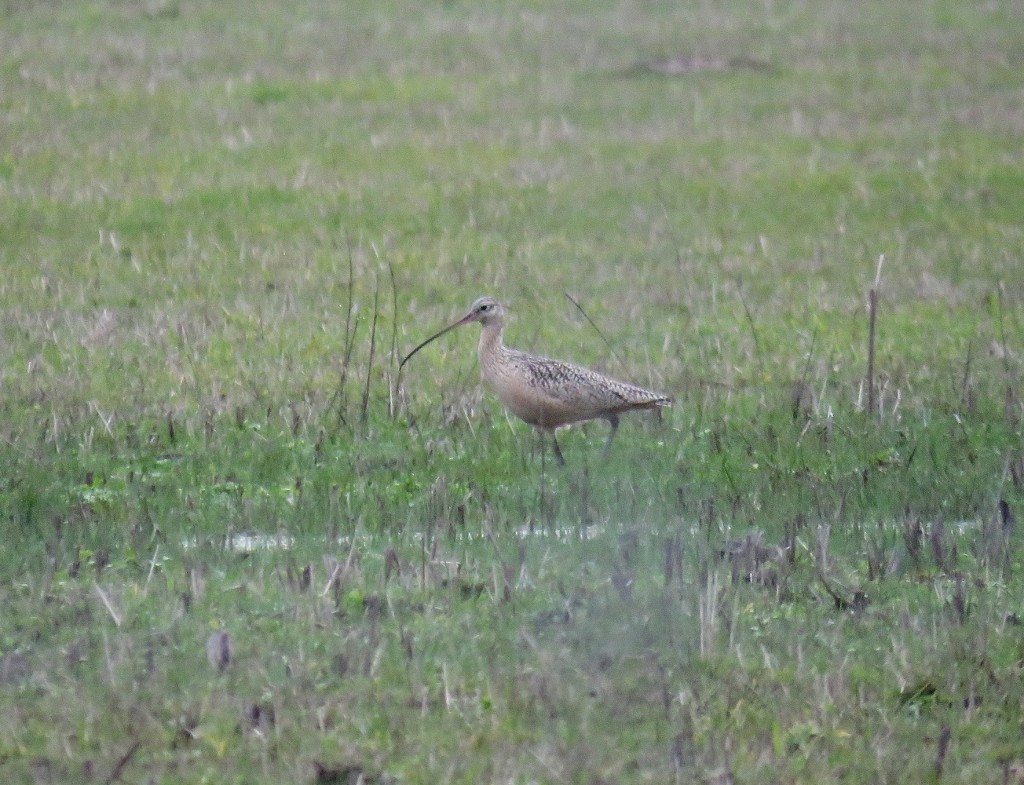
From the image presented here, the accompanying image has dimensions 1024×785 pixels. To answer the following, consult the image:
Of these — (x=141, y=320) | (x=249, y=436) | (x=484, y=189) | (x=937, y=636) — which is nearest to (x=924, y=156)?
(x=484, y=189)

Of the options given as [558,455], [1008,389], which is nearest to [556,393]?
[558,455]

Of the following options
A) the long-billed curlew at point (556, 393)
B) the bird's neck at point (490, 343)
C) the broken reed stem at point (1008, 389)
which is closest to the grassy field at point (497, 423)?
the broken reed stem at point (1008, 389)

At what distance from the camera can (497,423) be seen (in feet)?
29.4

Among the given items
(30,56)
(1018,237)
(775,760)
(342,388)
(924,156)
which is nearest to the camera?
(775,760)

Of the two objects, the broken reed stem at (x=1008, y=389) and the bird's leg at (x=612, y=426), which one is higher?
the broken reed stem at (x=1008, y=389)

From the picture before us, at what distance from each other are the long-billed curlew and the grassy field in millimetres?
191

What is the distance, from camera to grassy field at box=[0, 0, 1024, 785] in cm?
515

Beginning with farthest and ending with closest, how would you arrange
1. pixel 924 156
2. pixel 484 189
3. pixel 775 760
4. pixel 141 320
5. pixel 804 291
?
1. pixel 924 156
2. pixel 484 189
3. pixel 804 291
4. pixel 141 320
5. pixel 775 760

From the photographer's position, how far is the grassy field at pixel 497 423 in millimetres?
5148

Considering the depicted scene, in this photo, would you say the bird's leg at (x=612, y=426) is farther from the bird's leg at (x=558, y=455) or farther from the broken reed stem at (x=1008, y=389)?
the broken reed stem at (x=1008, y=389)

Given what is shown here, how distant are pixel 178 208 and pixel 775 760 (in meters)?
10.2

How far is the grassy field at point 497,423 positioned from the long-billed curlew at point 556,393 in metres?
0.19

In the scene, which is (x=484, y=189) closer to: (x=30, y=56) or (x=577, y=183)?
(x=577, y=183)

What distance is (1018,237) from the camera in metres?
14.1
